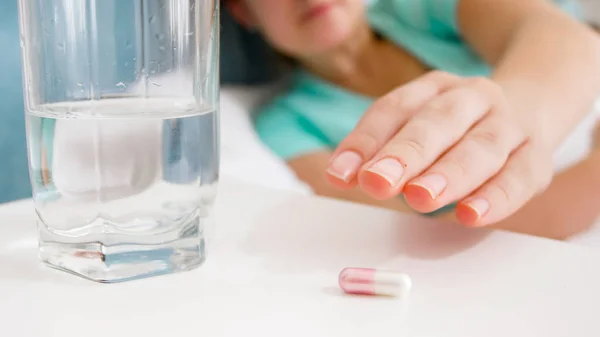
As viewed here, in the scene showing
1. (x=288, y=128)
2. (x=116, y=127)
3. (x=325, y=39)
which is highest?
(x=116, y=127)

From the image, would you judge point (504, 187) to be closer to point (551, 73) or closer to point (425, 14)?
point (551, 73)

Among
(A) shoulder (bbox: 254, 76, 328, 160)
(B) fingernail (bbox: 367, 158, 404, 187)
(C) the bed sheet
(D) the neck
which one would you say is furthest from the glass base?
(D) the neck

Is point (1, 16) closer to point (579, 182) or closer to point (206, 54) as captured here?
point (206, 54)

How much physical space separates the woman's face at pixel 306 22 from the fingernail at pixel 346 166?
50 cm

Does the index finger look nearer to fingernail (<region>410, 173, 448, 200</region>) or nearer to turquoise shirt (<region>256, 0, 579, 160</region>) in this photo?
fingernail (<region>410, 173, 448, 200</region>)

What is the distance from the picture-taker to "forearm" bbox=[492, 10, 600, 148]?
0.52 meters

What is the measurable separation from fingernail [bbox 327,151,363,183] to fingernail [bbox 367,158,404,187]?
24 mm

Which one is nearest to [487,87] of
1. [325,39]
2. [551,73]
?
[551,73]

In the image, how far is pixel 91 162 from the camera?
312mm

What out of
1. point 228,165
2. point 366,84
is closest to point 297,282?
point 228,165

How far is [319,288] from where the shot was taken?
0.32 meters

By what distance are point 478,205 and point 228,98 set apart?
0.57 m

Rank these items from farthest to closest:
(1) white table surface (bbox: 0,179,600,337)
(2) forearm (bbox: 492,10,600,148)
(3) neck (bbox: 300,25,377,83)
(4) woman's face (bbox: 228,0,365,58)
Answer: (3) neck (bbox: 300,25,377,83) < (4) woman's face (bbox: 228,0,365,58) < (2) forearm (bbox: 492,10,600,148) < (1) white table surface (bbox: 0,179,600,337)

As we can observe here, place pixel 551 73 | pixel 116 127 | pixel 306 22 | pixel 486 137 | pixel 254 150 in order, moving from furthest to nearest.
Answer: pixel 306 22
pixel 254 150
pixel 551 73
pixel 486 137
pixel 116 127
